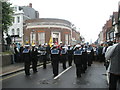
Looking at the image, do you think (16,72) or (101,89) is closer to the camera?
(101,89)

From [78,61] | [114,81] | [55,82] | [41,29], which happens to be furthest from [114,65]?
[41,29]

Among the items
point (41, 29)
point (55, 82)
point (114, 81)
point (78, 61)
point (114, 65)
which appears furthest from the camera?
point (41, 29)

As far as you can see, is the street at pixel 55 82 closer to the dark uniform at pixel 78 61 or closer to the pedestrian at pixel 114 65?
the dark uniform at pixel 78 61

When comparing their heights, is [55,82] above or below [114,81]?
below

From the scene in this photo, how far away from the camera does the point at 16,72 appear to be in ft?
38.8

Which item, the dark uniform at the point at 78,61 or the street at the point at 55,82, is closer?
the street at the point at 55,82

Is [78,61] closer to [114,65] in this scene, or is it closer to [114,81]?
[114,81]

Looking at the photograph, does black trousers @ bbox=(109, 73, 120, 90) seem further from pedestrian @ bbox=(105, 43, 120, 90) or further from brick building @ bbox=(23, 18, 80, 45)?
brick building @ bbox=(23, 18, 80, 45)

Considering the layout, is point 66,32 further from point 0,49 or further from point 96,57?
point 0,49

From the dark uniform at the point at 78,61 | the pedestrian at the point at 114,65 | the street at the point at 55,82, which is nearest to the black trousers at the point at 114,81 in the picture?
the pedestrian at the point at 114,65

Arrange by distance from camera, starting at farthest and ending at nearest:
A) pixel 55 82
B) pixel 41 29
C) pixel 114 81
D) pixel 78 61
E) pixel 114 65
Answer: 1. pixel 41 29
2. pixel 78 61
3. pixel 55 82
4. pixel 114 81
5. pixel 114 65

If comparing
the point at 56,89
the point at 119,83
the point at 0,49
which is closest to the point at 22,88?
the point at 56,89

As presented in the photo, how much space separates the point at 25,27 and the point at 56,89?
39.7 meters

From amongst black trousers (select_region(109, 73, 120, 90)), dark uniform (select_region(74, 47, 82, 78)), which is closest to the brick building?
dark uniform (select_region(74, 47, 82, 78))
